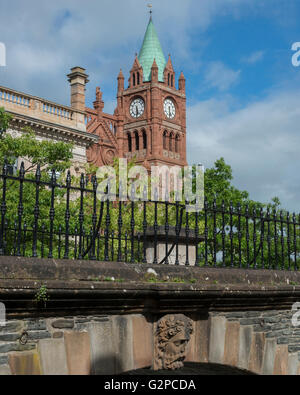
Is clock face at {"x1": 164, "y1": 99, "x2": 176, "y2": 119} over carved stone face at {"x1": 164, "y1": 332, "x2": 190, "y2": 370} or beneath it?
over

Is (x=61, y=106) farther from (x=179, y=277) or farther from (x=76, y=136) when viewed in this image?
(x=179, y=277)

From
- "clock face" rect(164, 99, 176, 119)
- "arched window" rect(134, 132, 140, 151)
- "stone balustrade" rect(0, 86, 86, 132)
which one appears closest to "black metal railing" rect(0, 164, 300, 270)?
"stone balustrade" rect(0, 86, 86, 132)

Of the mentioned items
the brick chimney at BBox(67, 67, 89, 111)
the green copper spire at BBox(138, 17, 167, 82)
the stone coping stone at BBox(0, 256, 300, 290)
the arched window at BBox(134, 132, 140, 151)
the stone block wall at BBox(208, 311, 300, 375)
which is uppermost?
the green copper spire at BBox(138, 17, 167, 82)

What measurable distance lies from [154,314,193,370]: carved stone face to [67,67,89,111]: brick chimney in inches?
1165

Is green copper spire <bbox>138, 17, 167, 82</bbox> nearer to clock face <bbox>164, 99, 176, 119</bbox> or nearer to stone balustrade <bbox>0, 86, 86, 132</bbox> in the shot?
clock face <bbox>164, 99, 176, 119</bbox>

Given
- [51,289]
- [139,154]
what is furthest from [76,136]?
[139,154]

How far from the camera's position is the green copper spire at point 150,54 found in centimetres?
7381

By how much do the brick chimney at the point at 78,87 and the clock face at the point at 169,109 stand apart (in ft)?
125

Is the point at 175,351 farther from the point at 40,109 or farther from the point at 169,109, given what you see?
the point at 169,109

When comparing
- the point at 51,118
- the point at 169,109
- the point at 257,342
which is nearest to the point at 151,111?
the point at 169,109

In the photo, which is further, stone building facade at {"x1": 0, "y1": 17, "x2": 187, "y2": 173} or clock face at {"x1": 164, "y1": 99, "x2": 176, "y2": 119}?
clock face at {"x1": 164, "y1": 99, "x2": 176, "y2": 119}

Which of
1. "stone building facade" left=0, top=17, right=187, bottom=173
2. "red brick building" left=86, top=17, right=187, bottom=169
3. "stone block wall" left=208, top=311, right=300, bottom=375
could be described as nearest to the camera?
"stone block wall" left=208, top=311, right=300, bottom=375

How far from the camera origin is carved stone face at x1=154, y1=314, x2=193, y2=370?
6395mm
